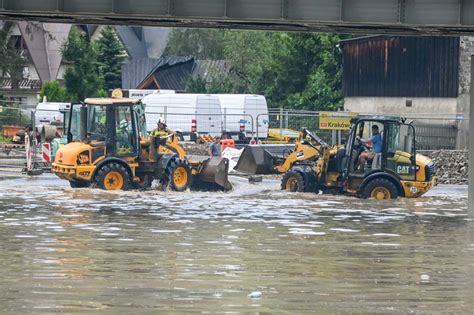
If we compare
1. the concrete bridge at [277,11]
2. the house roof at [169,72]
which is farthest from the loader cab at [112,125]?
the house roof at [169,72]

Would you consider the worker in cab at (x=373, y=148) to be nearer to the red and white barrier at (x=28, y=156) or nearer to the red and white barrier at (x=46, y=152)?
the red and white barrier at (x=46, y=152)

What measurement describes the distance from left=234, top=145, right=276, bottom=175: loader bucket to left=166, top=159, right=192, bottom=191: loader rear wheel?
335 cm

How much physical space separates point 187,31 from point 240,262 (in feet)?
337

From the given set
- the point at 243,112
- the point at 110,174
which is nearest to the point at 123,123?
the point at 110,174

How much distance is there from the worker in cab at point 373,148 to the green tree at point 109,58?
208 feet

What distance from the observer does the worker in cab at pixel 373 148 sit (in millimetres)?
34938

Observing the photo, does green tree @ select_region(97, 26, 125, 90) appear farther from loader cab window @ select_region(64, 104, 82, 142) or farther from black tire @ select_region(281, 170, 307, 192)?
black tire @ select_region(281, 170, 307, 192)

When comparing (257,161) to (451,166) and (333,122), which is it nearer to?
(333,122)

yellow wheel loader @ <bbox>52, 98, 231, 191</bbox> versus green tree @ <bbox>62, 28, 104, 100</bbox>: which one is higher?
green tree @ <bbox>62, 28, 104, 100</bbox>

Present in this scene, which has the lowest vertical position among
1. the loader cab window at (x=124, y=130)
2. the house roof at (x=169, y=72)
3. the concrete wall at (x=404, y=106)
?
the loader cab window at (x=124, y=130)

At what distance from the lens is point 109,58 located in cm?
10019

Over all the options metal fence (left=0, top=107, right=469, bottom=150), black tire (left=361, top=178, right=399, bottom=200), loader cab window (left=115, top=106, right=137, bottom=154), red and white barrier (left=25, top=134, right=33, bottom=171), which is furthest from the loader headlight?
metal fence (left=0, top=107, right=469, bottom=150)

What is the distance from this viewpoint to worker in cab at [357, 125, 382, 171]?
115ft

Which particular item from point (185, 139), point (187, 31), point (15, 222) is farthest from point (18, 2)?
point (187, 31)
